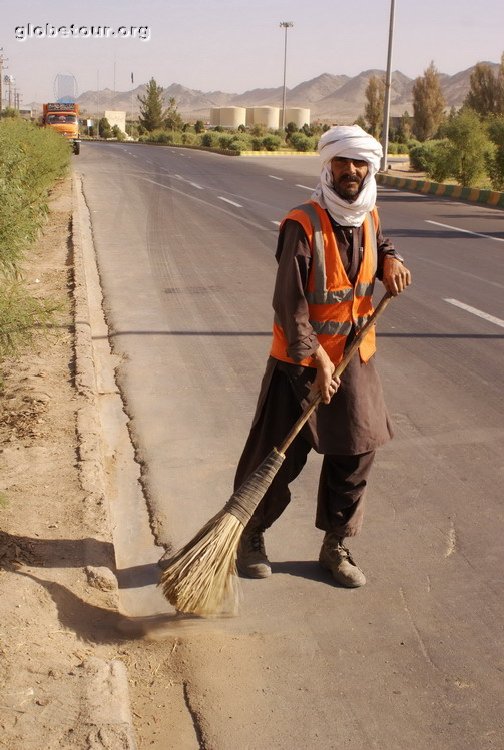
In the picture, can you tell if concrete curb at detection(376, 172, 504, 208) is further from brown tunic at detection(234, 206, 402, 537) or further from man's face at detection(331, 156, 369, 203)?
man's face at detection(331, 156, 369, 203)

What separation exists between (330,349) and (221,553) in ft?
2.95

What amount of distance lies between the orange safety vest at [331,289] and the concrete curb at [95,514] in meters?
1.31

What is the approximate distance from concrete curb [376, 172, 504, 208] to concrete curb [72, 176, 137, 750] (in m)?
16.3

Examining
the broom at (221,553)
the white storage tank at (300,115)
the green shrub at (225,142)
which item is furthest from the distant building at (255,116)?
the broom at (221,553)

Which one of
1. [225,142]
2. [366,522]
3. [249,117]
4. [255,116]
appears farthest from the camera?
[249,117]

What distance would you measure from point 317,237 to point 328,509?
119 cm

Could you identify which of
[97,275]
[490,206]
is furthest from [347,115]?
[97,275]

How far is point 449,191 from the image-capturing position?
26625 millimetres

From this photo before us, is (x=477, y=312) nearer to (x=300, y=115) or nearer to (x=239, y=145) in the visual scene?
(x=239, y=145)

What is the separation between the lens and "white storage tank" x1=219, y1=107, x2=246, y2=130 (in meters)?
106

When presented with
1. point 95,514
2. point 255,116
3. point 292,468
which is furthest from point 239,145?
point 255,116

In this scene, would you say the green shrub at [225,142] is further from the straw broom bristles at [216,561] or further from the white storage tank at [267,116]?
the straw broom bristles at [216,561]

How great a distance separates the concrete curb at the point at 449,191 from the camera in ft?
77.8

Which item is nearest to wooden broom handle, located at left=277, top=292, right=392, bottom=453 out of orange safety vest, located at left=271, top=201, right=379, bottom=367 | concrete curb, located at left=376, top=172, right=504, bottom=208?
orange safety vest, located at left=271, top=201, right=379, bottom=367
